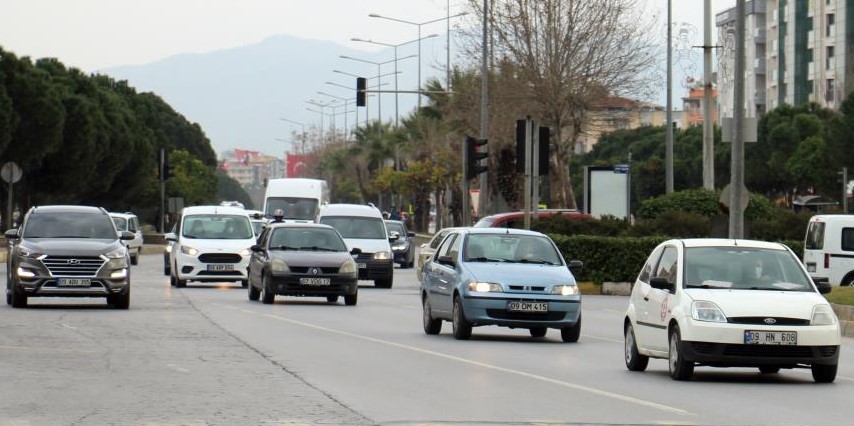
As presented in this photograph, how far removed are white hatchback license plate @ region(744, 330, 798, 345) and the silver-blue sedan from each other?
20.3 ft

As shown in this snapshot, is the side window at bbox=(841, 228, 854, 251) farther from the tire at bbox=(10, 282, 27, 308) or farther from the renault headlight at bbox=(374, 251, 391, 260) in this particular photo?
the tire at bbox=(10, 282, 27, 308)

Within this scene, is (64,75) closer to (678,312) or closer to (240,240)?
(240,240)

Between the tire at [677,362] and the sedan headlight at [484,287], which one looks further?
the sedan headlight at [484,287]

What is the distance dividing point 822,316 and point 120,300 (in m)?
15.4

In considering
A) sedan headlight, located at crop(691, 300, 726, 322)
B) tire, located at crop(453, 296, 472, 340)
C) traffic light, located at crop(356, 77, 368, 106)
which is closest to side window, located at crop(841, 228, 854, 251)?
tire, located at crop(453, 296, 472, 340)

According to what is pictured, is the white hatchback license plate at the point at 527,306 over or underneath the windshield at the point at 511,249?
underneath

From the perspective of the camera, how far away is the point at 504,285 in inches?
916

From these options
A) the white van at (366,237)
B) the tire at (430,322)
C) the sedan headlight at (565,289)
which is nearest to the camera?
the sedan headlight at (565,289)

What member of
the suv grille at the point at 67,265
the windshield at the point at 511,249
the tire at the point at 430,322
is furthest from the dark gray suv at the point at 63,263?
the windshield at the point at 511,249

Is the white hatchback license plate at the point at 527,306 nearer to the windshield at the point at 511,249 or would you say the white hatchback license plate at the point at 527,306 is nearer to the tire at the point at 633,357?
the windshield at the point at 511,249

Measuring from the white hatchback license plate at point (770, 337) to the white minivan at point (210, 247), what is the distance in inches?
962

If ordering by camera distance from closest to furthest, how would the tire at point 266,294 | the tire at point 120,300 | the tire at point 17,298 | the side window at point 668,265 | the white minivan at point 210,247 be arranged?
1. the side window at point 668,265
2. the tire at point 17,298
3. the tire at point 120,300
4. the tire at point 266,294
5. the white minivan at point 210,247

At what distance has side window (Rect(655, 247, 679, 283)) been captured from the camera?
1841 centimetres

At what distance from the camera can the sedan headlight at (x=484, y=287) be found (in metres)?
23.2
